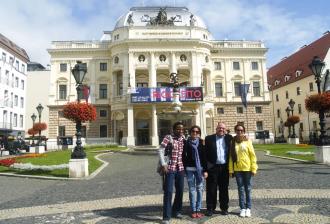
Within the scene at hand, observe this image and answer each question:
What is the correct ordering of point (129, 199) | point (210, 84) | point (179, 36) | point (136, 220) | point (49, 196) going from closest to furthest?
point (136, 220), point (129, 199), point (49, 196), point (179, 36), point (210, 84)

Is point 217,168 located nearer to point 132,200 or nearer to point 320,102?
point 132,200

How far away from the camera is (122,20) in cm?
5972

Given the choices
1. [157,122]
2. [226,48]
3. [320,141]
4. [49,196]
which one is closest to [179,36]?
[226,48]

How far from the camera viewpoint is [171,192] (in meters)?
8.07

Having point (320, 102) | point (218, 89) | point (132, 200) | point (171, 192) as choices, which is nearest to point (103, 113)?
point (218, 89)

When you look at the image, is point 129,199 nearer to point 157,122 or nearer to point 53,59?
point 157,122

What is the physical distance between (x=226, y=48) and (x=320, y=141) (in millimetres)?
40990

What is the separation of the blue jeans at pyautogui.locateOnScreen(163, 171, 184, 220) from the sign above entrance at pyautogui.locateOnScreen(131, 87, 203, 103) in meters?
41.0

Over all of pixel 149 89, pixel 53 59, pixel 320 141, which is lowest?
pixel 320 141

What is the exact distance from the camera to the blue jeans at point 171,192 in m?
7.95

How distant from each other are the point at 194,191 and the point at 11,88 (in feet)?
197

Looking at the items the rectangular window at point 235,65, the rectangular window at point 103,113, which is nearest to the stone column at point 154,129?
the rectangular window at point 103,113

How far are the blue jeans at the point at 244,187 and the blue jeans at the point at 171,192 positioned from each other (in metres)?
1.38

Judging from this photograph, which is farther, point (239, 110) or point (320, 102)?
point (239, 110)
